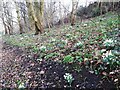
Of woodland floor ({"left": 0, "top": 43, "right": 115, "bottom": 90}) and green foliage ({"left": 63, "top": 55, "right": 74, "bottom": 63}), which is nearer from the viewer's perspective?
woodland floor ({"left": 0, "top": 43, "right": 115, "bottom": 90})

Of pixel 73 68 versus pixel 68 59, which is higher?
pixel 68 59

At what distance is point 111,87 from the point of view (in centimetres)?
435

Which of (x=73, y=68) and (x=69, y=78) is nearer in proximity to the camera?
(x=69, y=78)

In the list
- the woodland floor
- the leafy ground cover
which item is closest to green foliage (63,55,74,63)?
the leafy ground cover

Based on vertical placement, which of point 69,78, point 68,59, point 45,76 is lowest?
point 45,76

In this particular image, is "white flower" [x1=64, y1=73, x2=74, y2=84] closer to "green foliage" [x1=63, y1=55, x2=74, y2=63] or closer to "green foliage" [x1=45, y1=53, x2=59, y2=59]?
"green foliage" [x1=63, y1=55, x2=74, y2=63]

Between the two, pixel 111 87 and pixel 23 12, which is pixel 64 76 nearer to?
pixel 111 87

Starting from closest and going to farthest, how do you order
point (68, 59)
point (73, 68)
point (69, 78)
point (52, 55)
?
point (69, 78)
point (73, 68)
point (68, 59)
point (52, 55)

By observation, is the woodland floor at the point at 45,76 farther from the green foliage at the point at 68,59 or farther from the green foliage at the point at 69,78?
the green foliage at the point at 68,59

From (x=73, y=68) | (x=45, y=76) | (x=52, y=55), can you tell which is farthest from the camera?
(x=52, y=55)

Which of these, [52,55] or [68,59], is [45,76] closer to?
[68,59]

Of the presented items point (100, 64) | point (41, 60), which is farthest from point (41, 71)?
point (100, 64)

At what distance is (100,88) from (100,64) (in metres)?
0.82

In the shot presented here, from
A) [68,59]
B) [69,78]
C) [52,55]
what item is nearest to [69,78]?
[69,78]
